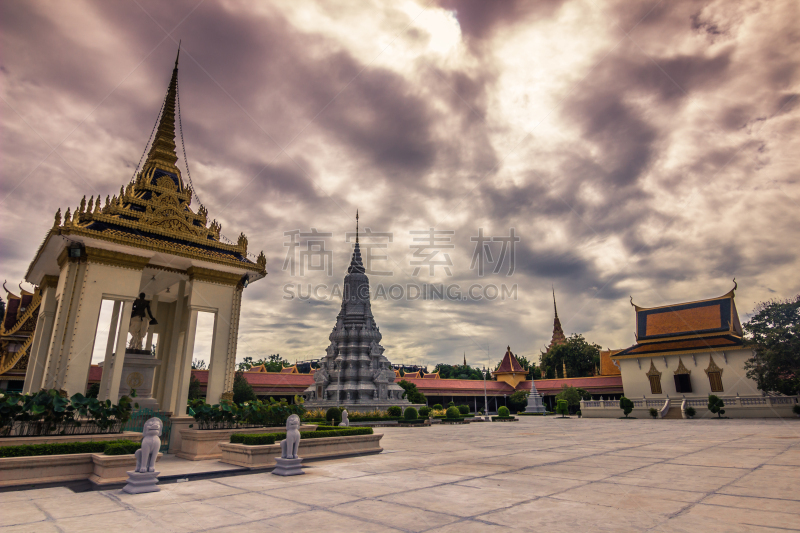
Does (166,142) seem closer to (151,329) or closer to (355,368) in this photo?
(151,329)

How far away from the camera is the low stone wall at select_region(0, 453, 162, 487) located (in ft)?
26.2

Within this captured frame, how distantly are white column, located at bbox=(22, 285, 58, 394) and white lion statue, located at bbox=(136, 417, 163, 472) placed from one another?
28.0 feet

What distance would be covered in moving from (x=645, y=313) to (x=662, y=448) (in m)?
40.1

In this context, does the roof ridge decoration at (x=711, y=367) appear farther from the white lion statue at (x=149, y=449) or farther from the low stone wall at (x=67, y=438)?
the white lion statue at (x=149, y=449)

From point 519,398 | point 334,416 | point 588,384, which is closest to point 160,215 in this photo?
point 334,416

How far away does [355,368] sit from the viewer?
4275 centimetres

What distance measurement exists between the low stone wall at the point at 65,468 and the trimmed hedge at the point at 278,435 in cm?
257

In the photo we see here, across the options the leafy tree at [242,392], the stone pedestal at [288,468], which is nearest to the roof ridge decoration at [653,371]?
the leafy tree at [242,392]

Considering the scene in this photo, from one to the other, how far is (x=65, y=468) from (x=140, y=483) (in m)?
2.34

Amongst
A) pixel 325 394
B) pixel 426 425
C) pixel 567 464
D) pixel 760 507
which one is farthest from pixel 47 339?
pixel 325 394

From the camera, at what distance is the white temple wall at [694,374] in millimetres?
38241

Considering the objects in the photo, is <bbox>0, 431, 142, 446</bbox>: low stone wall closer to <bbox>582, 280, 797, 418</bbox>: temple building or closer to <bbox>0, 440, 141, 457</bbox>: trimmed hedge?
<bbox>0, 440, 141, 457</bbox>: trimmed hedge

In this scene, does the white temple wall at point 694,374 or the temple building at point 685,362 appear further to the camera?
the white temple wall at point 694,374

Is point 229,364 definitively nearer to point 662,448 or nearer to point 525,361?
point 662,448
